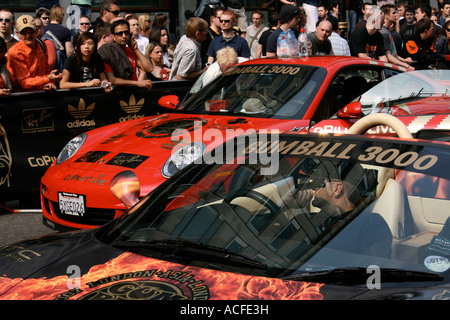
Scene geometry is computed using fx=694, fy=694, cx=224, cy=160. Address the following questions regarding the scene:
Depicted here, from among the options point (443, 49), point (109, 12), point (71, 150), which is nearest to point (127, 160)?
point (71, 150)

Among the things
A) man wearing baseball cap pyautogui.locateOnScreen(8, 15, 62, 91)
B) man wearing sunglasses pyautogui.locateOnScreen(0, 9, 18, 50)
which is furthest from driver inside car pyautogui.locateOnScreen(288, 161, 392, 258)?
man wearing sunglasses pyautogui.locateOnScreen(0, 9, 18, 50)

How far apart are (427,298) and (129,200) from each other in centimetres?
228

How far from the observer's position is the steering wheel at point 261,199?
302 cm

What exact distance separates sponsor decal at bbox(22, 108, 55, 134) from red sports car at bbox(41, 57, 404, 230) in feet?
3.89

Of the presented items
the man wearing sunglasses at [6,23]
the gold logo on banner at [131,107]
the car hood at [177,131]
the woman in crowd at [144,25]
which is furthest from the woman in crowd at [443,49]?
the man wearing sunglasses at [6,23]

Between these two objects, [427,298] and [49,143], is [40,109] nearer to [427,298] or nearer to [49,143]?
[49,143]

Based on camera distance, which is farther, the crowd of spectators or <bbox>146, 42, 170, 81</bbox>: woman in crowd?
<bbox>146, 42, 170, 81</bbox>: woman in crowd

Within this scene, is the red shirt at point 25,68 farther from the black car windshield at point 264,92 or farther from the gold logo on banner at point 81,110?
the black car windshield at point 264,92

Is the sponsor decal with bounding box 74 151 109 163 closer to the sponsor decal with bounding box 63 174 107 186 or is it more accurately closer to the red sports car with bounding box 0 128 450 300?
the sponsor decal with bounding box 63 174 107 186

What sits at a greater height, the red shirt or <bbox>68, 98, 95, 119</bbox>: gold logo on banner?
the red shirt

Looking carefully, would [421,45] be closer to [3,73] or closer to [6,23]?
[6,23]

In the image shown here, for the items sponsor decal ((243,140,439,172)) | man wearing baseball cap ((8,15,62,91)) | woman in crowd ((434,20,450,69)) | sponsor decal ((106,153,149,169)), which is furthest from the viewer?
woman in crowd ((434,20,450,69))

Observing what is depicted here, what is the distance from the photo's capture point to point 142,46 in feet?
35.7

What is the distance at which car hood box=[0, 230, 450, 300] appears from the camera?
243cm
